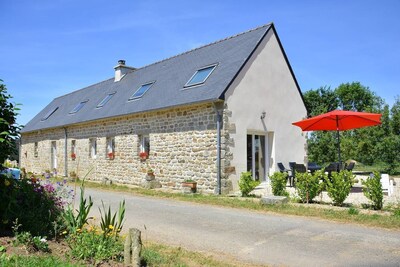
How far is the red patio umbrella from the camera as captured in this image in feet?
A: 33.4

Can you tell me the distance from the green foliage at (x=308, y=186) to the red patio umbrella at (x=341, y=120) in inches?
74.6

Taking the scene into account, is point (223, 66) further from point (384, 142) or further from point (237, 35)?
point (384, 142)

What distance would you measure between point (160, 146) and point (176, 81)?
293cm

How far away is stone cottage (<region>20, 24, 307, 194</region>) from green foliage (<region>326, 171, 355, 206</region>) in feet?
12.0

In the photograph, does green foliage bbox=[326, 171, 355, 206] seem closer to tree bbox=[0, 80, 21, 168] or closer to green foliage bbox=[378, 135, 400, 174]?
tree bbox=[0, 80, 21, 168]

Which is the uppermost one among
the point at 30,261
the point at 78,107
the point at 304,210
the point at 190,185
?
the point at 78,107

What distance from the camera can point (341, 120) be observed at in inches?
444

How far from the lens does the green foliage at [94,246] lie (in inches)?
166

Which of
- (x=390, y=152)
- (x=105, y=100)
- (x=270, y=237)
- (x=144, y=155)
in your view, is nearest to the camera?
(x=270, y=237)

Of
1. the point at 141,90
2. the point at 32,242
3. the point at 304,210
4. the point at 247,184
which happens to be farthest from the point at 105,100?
the point at 32,242

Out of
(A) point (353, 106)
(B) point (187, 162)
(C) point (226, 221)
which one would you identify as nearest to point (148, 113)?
(B) point (187, 162)

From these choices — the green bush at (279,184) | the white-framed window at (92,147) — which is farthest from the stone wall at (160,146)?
the green bush at (279,184)

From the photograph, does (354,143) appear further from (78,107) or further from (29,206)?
(29,206)

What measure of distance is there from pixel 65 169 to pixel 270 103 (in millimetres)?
13151
